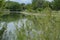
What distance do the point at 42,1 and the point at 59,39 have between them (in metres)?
0.82

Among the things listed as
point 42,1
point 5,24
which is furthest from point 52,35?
point 5,24

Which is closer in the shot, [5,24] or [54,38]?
[54,38]

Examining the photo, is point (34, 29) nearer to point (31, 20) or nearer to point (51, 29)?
point (31, 20)

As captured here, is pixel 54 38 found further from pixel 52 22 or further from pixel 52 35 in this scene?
pixel 52 22

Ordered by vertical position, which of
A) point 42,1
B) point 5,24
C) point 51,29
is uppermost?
point 42,1

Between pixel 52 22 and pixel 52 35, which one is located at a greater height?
pixel 52 22

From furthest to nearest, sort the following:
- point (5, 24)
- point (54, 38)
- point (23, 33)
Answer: point (5, 24) → point (23, 33) → point (54, 38)

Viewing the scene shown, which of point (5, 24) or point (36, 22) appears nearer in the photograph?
point (36, 22)

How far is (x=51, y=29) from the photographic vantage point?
10.4ft

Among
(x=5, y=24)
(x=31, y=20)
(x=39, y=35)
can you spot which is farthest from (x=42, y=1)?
(x=5, y=24)

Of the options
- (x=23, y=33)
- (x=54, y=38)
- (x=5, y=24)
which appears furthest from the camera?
(x=5, y=24)

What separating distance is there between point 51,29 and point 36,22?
35 centimetres

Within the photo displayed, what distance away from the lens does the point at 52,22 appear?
3.24 metres

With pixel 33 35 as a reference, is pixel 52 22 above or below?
above
